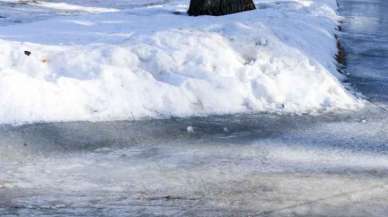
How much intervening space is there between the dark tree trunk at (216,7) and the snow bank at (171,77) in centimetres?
341

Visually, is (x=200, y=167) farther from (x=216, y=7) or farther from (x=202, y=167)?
(x=216, y=7)

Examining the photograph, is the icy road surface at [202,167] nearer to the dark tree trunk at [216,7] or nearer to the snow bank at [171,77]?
the snow bank at [171,77]

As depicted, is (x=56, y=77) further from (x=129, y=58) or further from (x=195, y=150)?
(x=195, y=150)

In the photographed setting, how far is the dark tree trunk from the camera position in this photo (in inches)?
534

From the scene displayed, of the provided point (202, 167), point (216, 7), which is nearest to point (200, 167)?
point (202, 167)

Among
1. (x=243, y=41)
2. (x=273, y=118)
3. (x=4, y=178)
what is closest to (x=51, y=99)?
(x=4, y=178)

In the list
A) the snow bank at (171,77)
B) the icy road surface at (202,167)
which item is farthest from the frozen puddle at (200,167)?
the snow bank at (171,77)

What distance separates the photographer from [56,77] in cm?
793

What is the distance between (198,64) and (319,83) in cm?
150

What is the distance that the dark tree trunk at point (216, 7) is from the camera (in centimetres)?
1355

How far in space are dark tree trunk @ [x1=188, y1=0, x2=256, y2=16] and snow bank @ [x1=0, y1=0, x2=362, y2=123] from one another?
3.41 metres

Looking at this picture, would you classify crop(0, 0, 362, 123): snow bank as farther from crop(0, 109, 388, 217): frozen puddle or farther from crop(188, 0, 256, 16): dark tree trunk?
crop(188, 0, 256, 16): dark tree trunk

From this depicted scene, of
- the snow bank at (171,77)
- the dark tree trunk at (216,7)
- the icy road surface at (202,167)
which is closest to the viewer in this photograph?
the icy road surface at (202,167)

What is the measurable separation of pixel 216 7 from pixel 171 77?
557 cm
